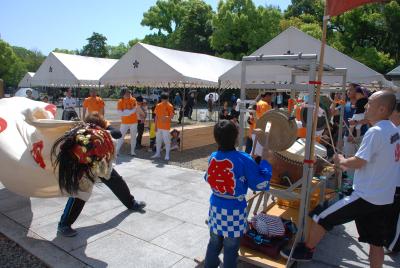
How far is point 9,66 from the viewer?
50594mm

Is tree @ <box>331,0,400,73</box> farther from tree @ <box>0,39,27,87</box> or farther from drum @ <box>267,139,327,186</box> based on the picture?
tree @ <box>0,39,27,87</box>

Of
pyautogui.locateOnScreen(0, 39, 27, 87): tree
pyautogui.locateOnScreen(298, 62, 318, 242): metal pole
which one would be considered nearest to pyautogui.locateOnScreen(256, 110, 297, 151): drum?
pyautogui.locateOnScreen(298, 62, 318, 242): metal pole

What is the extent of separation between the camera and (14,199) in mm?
5418

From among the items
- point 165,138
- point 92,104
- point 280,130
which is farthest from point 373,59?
point 280,130

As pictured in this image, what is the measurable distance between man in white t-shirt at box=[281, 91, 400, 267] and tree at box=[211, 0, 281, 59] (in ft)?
105

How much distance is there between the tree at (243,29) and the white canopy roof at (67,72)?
65.3 feet

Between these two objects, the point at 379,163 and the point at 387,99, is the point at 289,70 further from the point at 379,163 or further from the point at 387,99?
the point at 379,163

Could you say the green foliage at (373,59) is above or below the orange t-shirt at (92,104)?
above

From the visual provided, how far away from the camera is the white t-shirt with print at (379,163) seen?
2.74m

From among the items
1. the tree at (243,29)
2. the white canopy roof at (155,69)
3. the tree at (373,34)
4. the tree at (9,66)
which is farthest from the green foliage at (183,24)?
the white canopy roof at (155,69)

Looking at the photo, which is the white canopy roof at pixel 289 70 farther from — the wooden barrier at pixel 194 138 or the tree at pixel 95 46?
the tree at pixel 95 46

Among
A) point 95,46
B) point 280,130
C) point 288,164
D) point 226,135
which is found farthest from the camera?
point 95,46

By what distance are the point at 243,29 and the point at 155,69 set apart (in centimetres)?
2640

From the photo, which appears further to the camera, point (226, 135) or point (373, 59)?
point (373, 59)
